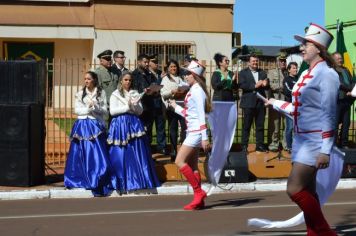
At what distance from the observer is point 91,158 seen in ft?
38.7

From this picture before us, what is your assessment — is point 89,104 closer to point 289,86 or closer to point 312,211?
point 289,86

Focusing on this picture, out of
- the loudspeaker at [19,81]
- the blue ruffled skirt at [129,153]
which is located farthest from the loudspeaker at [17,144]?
the blue ruffled skirt at [129,153]

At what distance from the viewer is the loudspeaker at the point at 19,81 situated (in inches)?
472

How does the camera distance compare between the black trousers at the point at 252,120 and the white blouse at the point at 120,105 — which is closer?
the white blouse at the point at 120,105

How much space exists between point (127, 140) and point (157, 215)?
2.54 m

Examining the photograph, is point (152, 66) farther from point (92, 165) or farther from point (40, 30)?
point (40, 30)

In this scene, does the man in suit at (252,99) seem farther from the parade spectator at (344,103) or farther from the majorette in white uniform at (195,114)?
the majorette in white uniform at (195,114)

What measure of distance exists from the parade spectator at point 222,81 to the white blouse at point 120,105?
2.58m

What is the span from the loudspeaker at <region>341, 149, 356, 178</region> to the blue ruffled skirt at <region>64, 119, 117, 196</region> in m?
4.39

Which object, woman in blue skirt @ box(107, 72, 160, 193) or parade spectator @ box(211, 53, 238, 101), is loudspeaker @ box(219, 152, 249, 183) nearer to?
woman in blue skirt @ box(107, 72, 160, 193)

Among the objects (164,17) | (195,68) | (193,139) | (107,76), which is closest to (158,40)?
(164,17)

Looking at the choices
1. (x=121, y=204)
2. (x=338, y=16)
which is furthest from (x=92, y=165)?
(x=338, y=16)

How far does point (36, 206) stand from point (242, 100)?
517 centimetres

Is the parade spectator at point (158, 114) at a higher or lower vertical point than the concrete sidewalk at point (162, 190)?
higher
